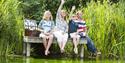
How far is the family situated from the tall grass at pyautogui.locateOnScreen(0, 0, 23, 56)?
0.73 metres

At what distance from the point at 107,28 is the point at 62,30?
1931 millimetres

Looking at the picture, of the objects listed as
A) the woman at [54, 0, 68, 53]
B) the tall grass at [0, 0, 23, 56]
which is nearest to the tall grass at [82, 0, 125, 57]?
the woman at [54, 0, 68, 53]

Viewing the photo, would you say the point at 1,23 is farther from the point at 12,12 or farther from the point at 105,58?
the point at 105,58

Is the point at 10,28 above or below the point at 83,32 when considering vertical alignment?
above

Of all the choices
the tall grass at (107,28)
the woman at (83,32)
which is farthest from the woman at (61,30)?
the tall grass at (107,28)

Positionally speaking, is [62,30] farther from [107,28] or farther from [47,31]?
[107,28]

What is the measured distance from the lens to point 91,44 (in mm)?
14570

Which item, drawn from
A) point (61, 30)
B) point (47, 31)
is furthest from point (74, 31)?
point (47, 31)

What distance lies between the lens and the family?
46.2ft

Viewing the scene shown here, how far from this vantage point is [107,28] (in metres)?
15.6

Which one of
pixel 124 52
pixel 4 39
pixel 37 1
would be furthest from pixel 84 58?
pixel 37 1

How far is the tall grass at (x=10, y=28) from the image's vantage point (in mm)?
14000

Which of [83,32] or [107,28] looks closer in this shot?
[83,32]

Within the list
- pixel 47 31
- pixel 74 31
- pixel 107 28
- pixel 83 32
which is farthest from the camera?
pixel 107 28
